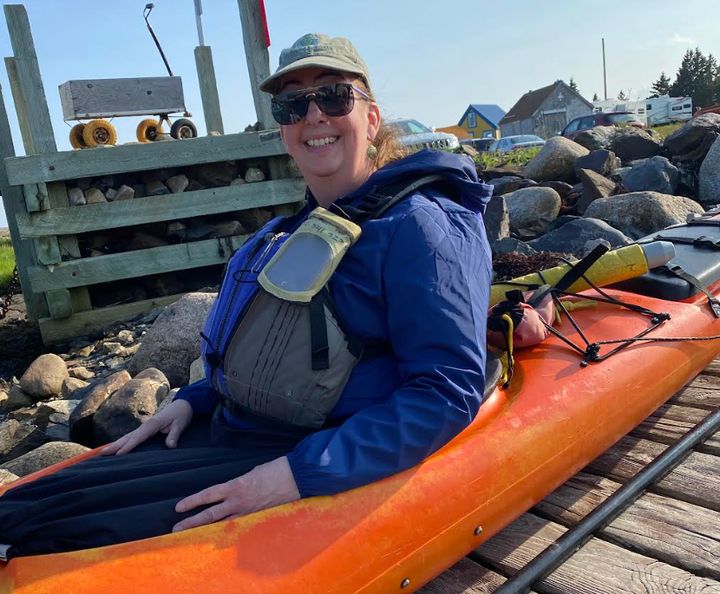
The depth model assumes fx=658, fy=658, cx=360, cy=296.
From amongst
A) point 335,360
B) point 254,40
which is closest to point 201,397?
point 335,360

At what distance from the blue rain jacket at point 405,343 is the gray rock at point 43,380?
4.18 meters

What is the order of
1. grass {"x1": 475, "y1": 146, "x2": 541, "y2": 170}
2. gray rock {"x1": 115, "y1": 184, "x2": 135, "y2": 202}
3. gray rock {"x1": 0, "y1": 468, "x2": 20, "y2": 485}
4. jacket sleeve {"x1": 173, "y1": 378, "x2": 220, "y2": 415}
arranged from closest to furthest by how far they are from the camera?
jacket sleeve {"x1": 173, "y1": 378, "x2": 220, "y2": 415}, gray rock {"x1": 0, "y1": 468, "x2": 20, "y2": 485}, gray rock {"x1": 115, "y1": 184, "x2": 135, "y2": 202}, grass {"x1": 475, "y1": 146, "x2": 541, "y2": 170}

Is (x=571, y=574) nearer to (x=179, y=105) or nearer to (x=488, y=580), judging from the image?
(x=488, y=580)

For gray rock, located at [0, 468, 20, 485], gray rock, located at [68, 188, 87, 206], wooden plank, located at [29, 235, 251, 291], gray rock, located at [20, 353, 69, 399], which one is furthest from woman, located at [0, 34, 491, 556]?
gray rock, located at [68, 188, 87, 206]

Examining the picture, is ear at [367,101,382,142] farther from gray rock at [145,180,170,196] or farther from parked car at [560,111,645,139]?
parked car at [560,111,645,139]

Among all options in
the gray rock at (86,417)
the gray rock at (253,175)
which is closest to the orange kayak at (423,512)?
the gray rock at (86,417)

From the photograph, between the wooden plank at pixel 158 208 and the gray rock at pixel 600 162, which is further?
the gray rock at pixel 600 162

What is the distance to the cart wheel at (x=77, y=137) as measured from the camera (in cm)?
701

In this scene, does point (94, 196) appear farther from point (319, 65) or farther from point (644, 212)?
point (644, 212)

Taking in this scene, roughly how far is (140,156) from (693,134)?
8298 mm

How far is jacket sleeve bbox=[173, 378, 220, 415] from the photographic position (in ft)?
8.05

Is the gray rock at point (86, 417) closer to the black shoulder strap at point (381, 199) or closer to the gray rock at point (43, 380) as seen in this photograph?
the gray rock at point (43, 380)

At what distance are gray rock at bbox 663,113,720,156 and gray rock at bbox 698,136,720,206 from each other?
1309 mm

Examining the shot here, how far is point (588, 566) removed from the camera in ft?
6.66
